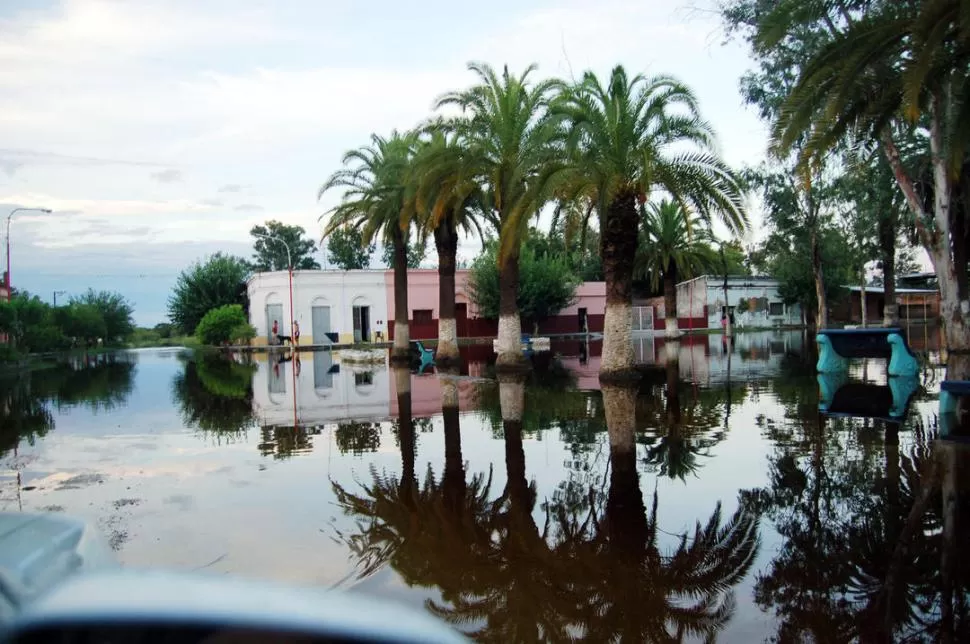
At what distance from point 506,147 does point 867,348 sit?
10581 mm

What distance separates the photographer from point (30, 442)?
12.7 metres

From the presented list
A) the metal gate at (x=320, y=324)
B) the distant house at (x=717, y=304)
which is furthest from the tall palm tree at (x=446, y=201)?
the distant house at (x=717, y=304)

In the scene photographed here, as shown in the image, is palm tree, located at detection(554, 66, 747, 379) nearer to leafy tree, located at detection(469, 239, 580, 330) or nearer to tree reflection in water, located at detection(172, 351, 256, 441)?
tree reflection in water, located at detection(172, 351, 256, 441)

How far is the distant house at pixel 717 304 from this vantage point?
59.3 metres

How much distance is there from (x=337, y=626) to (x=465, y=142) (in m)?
22.7

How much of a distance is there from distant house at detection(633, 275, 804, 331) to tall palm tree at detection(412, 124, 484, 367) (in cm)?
3316

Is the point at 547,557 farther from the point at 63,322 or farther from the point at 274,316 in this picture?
the point at 63,322

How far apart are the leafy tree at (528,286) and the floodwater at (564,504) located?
3534 cm

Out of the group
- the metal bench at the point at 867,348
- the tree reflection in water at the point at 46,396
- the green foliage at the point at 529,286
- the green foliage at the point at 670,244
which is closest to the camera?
the tree reflection in water at the point at 46,396

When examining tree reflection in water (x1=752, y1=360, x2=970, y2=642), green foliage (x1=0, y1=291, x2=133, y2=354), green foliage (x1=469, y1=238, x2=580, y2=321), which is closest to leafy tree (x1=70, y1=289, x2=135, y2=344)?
green foliage (x1=0, y1=291, x2=133, y2=354)

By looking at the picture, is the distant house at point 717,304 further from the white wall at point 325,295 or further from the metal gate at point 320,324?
the metal gate at point 320,324

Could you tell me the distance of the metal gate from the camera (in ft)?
168

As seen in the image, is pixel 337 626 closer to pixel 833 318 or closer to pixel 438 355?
pixel 438 355

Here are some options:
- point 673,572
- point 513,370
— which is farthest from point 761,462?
point 513,370
